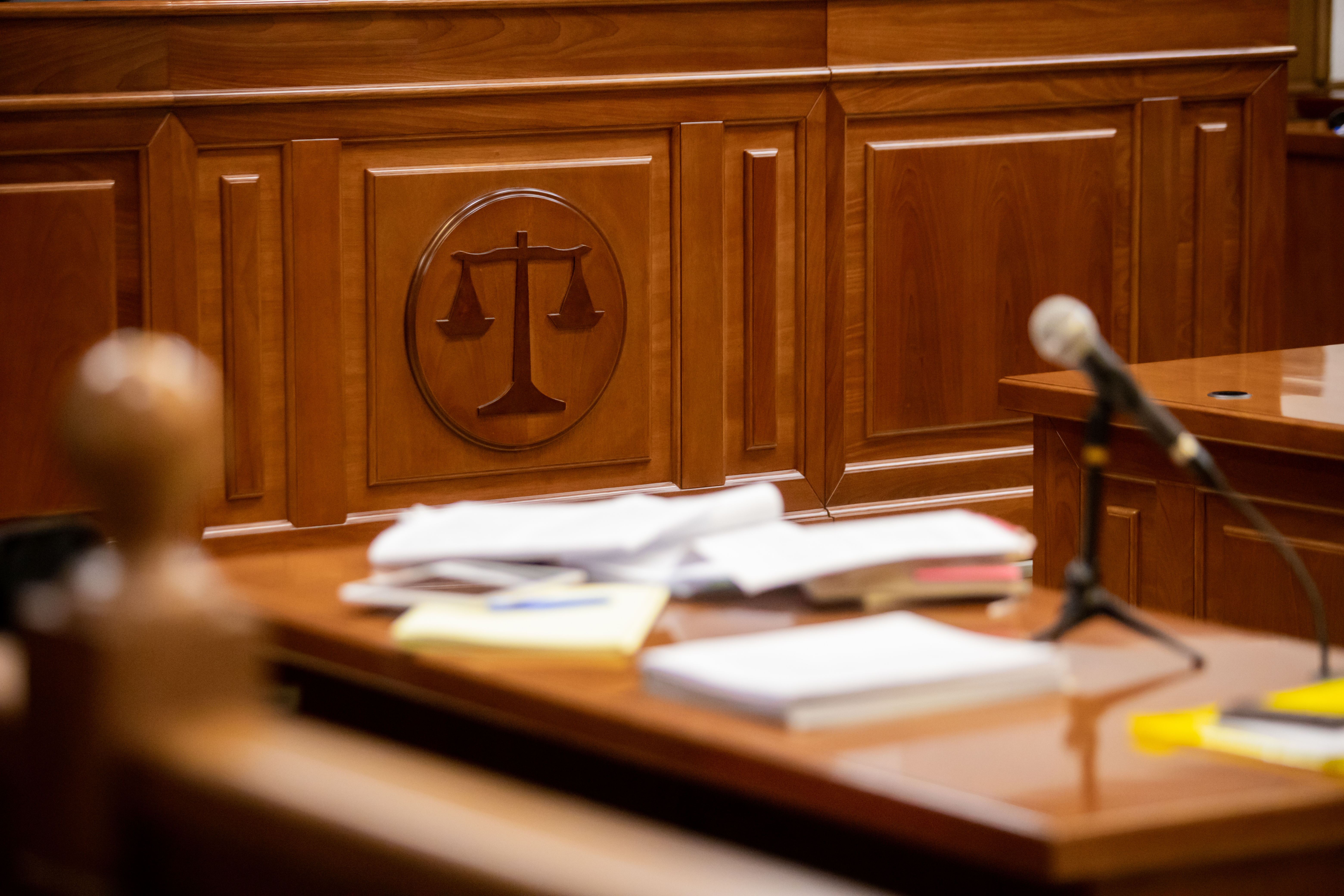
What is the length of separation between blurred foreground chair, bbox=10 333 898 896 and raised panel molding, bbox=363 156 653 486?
3.30 metres

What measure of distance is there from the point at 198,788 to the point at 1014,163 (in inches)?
160

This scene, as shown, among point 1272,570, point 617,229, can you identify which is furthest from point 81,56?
point 1272,570

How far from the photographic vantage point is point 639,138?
12.8 ft

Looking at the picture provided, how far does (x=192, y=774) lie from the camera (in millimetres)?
385

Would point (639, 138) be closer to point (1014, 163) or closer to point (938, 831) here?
point (1014, 163)

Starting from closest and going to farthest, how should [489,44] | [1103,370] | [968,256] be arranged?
1. [1103,370]
2. [489,44]
3. [968,256]

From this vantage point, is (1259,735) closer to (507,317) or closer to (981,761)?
(981,761)

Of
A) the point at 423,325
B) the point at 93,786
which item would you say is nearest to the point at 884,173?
the point at 423,325

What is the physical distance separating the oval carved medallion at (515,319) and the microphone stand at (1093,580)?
2.43 m

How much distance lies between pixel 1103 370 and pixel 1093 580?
0.16 metres

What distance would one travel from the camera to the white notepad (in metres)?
1.22

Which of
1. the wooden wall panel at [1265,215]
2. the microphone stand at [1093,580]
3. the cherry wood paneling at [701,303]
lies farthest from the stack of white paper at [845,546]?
the wooden wall panel at [1265,215]

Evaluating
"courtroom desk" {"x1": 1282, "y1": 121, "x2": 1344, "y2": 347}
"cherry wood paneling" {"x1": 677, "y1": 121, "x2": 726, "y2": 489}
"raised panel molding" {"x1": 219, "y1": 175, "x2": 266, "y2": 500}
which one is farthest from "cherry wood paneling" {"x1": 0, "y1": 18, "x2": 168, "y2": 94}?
"courtroom desk" {"x1": 1282, "y1": 121, "x2": 1344, "y2": 347}

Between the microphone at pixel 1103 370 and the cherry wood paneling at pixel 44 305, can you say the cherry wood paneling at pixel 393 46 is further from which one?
the microphone at pixel 1103 370
